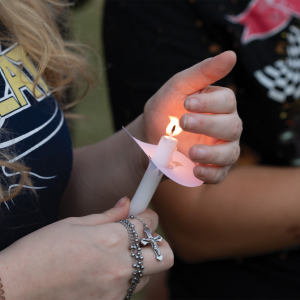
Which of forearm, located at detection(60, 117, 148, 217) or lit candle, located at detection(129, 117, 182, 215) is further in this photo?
A: forearm, located at detection(60, 117, 148, 217)

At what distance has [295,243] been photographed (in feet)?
2.74

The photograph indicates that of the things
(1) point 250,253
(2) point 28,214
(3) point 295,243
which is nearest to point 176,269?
(1) point 250,253

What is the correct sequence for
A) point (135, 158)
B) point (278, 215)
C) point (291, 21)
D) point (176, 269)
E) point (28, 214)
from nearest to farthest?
point (28, 214) → point (135, 158) → point (278, 215) → point (291, 21) → point (176, 269)

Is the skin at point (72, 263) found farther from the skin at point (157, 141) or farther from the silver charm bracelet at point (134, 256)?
the skin at point (157, 141)

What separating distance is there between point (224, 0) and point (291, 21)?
215 mm

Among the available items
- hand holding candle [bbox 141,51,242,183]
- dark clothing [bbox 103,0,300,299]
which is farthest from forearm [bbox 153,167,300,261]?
hand holding candle [bbox 141,51,242,183]

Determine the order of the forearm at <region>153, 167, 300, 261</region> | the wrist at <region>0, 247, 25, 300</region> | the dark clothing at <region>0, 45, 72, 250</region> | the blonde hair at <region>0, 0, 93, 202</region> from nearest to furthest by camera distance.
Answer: the wrist at <region>0, 247, 25, 300</region> < the dark clothing at <region>0, 45, 72, 250</region> < the blonde hair at <region>0, 0, 93, 202</region> < the forearm at <region>153, 167, 300, 261</region>

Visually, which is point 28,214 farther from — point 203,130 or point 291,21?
point 291,21

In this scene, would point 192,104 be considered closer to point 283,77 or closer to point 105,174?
point 105,174

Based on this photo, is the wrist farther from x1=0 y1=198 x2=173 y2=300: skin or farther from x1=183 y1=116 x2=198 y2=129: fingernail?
x1=183 y1=116 x2=198 y2=129: fingernail

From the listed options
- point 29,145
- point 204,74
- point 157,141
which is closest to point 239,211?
point 157,141

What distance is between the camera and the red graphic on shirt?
35.6 inches

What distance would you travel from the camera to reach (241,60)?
883mm

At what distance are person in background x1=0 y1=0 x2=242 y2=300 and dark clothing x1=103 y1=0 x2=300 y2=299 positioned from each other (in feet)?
0.63
